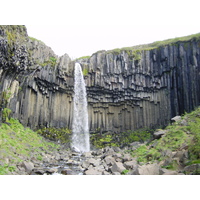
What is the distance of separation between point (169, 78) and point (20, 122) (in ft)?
63.8

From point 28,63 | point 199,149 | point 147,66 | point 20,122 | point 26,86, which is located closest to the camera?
point 199,149

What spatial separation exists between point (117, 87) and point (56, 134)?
10867 mm

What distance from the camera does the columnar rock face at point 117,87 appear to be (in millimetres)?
23234

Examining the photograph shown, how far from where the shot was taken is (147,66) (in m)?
27.2

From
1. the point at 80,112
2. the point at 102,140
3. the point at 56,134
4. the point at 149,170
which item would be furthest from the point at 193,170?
the point at 80,112

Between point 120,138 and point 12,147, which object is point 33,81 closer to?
point 12,147

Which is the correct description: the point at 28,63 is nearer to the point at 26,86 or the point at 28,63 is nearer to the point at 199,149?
the point at 26,86

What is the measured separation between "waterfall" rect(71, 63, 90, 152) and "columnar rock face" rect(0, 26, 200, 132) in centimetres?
76

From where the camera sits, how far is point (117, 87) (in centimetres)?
2802

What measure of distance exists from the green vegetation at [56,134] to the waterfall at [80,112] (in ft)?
Result: 3.82

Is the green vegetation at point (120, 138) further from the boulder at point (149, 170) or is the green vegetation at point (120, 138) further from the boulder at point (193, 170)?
the boulder at point (193, 170)

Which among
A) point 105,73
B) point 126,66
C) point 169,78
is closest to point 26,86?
point 105,73

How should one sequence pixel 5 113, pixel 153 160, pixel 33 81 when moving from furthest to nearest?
pixel 33 81 → pixel 5 113 → pixel 153 160

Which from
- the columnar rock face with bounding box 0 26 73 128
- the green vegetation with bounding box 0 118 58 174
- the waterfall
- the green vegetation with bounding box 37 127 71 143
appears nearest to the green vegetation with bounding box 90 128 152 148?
the waterfall
